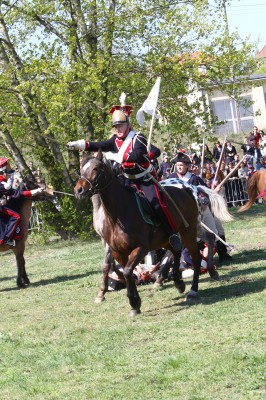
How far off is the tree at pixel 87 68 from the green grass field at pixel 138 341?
297 inches

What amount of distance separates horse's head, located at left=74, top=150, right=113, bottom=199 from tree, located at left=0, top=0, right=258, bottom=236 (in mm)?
10521

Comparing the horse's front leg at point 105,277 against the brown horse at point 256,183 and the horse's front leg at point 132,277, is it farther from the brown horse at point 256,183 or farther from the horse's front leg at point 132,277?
the brown horse at point 256,183

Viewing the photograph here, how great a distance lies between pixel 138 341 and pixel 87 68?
42.8 feet

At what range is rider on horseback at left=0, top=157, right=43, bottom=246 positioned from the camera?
565 inches

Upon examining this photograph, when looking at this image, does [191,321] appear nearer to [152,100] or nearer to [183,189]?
[183,189]

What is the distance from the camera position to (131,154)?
10531 mm

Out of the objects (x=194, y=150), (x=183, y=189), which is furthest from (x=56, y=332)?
(x=194, y=150)

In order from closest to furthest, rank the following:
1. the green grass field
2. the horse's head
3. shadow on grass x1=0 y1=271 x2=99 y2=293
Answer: the green grass field
the horse's head
shadow on grass x1=0 y1=271 x2=99 y2=293

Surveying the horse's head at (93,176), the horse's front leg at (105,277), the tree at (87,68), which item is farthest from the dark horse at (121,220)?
the tree at (87,68)

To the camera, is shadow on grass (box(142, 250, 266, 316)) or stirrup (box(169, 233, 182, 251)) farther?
stirrup (box(169, 233, 182, 251))

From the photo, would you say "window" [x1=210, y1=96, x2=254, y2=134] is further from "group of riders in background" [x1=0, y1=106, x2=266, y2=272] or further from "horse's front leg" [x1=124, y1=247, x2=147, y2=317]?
"horse's front leg" [x1=124, y1=247, x2=147, y2=317]

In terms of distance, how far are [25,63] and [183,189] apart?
10.9 metres

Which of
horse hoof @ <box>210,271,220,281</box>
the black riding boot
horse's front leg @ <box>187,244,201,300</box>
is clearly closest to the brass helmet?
horse's front leg @ <box>187,244,201,300</box>

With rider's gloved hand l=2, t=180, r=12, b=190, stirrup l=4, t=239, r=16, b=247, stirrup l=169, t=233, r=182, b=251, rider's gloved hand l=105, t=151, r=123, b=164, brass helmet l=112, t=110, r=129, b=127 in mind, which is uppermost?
brass helmet l=112, t=110, r=129, b=127
